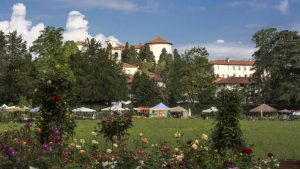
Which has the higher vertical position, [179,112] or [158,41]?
[158,41]

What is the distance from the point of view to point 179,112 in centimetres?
8900

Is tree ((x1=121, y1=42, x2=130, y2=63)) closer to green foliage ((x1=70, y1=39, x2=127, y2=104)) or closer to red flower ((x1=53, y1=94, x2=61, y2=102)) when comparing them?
green foliage ((x1=70, y1=39, x2=127, y2=104))

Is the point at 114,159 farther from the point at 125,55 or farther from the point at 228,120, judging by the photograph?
the point at 125,55

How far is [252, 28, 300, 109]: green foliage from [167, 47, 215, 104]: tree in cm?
789

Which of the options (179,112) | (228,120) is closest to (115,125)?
(228,120)

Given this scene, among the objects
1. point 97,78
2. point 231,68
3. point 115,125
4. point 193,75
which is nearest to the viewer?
point 115,125

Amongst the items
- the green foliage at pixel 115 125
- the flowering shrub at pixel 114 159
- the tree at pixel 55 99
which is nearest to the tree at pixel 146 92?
the green foliage at pixel 115 125

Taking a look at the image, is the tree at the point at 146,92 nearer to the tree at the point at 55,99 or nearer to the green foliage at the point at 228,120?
the green foliage at the point at 228,120

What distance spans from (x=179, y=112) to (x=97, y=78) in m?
16.0

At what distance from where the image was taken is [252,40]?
8262cm

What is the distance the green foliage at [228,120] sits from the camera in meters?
14.5

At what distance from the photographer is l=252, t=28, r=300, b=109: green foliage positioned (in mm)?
74500

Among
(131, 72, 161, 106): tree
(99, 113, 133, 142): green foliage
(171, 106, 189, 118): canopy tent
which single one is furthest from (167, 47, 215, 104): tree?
(99, 113, 133, 142): green foliage

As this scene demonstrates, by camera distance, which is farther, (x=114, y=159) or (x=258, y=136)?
(x=258, y=136)
